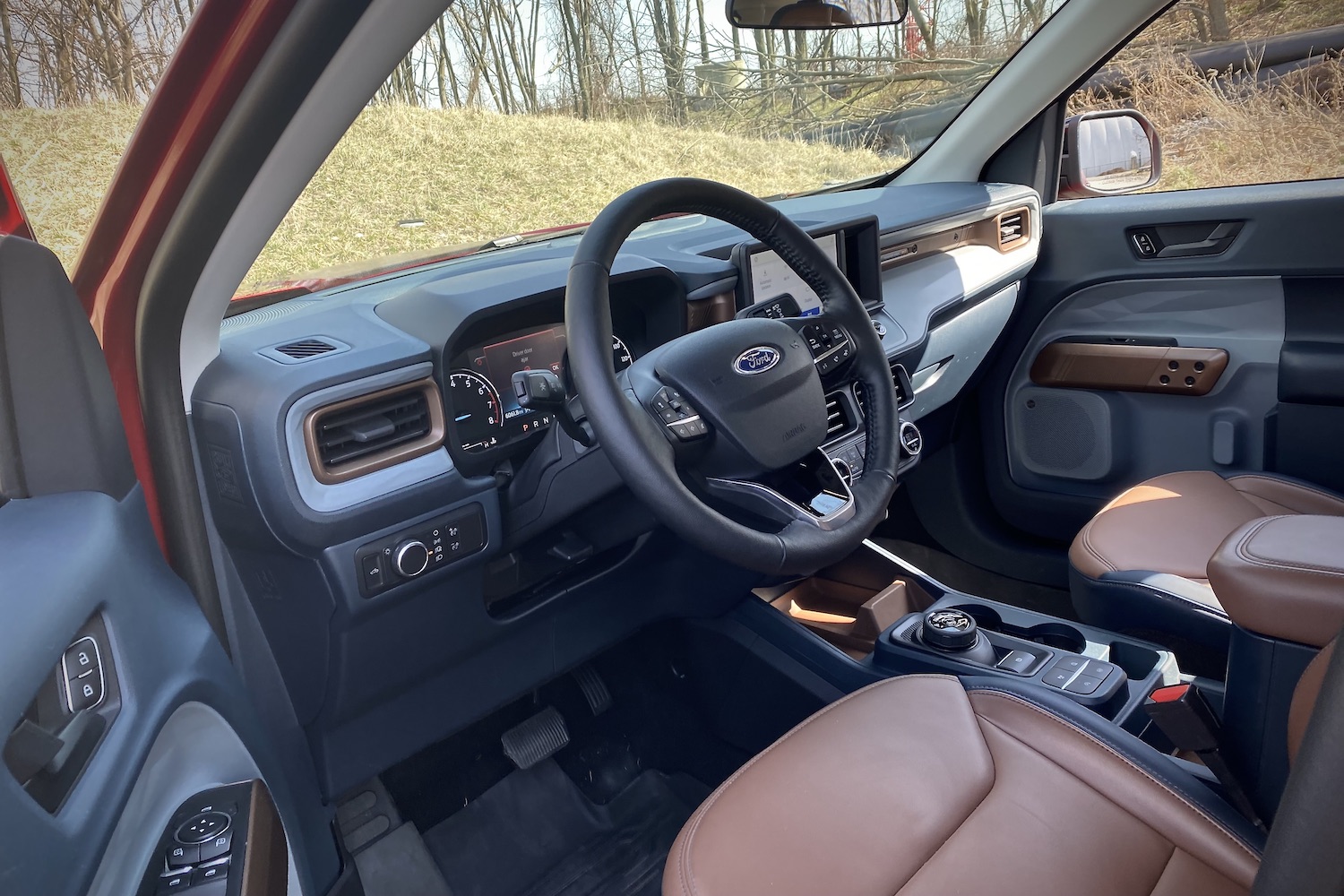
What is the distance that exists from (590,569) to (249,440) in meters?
0.83

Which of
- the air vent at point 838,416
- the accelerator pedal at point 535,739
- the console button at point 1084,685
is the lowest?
the accelerator pedal at point 535,739

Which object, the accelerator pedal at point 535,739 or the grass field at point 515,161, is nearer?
the grass field at point 515,161

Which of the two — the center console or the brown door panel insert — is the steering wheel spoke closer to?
the center console

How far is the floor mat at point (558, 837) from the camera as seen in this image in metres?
2.02

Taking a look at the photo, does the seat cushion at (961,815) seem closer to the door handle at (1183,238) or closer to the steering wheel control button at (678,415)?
the steering wheel control button at (678,415)

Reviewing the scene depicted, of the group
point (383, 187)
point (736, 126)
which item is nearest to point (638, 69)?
point (736, 126)

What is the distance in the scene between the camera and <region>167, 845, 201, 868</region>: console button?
105 cm

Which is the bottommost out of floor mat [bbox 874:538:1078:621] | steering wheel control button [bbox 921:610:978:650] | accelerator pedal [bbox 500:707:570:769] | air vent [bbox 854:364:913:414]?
floor mat [bbox 874:538:1078:621]

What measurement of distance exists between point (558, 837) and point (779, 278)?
129 centimetres

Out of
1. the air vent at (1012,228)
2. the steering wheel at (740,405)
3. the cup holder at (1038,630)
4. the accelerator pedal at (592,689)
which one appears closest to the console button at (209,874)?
the steering wheel at (740,405)

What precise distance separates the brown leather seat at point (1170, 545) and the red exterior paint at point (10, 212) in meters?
1.90

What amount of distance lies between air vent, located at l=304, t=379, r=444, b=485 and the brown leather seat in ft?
4.43

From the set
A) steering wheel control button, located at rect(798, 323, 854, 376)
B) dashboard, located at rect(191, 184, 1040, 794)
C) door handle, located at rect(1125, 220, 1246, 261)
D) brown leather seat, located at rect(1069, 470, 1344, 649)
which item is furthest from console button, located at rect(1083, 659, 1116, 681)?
door handle, located at rect(1125, 220, 1246, 261)

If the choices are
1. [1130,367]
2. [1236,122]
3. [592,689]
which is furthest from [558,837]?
[1236,122]
